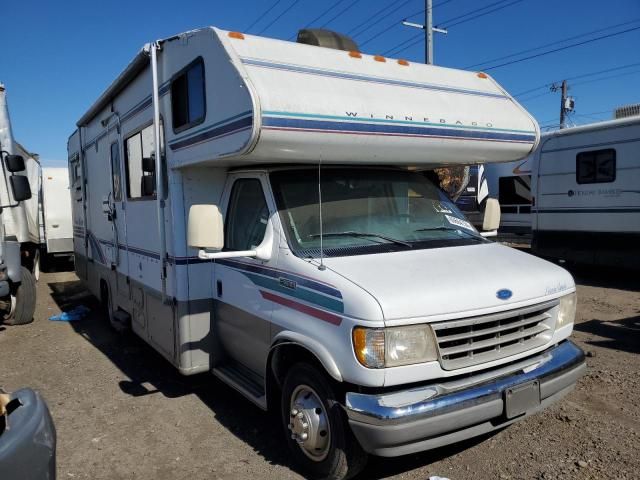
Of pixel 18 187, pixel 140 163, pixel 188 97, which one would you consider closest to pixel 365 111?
pixel 188 97

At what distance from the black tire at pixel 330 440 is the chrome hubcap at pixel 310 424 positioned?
0.6 inches

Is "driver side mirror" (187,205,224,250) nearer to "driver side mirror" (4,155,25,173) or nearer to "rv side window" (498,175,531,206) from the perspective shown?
"driver side mirror" (4,155,25,173)

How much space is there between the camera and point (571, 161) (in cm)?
1052

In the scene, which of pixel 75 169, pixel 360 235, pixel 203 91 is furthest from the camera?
pixel 75 169

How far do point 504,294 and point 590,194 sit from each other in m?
8.08

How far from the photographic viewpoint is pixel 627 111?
10414 millimetres

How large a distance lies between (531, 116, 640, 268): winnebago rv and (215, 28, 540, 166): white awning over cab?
19.5ft

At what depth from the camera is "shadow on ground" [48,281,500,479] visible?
3758 millimetres

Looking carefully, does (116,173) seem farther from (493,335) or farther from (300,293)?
(493,335)

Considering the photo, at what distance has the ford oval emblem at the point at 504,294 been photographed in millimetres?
3243

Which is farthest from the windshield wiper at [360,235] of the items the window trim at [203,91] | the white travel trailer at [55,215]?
the white travel trailer at [55,215]

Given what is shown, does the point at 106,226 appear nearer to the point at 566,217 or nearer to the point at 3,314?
the point at 3,314

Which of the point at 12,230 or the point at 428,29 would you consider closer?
the point at 12,230

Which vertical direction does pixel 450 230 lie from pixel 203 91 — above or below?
below
